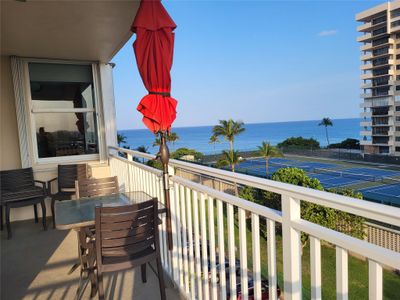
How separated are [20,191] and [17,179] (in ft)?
0.80

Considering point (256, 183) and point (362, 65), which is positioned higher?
point (362, 65)

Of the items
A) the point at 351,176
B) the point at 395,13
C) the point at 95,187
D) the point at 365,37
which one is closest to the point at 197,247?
the point at 95,187

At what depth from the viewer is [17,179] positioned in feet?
13.9

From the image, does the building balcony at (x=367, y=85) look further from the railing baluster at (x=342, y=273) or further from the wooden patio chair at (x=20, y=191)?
the railing baluster at (x=342, y=273)

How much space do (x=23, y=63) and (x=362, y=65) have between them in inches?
2897

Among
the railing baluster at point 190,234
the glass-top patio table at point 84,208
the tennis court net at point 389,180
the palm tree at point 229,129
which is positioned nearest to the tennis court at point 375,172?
the tennis court net at point 389,180

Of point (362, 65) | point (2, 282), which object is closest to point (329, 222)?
point (2, 282)

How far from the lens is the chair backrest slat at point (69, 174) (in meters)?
4.38

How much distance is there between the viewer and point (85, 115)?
505cm

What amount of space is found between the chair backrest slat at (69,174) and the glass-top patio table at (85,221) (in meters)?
1.87

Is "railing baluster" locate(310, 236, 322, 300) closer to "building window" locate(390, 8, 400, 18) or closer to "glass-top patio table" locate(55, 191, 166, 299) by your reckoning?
"glass-top patio table" locate(55, 191, 166, 299)

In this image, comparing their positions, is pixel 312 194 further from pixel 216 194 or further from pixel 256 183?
pixel 216 194

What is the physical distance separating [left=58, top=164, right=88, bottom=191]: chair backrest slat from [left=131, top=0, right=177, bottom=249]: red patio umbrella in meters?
2.89

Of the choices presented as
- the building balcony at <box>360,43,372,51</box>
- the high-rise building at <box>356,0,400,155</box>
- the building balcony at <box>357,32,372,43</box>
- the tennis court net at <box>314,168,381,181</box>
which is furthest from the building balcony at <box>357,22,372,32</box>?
the tennis court net at <box>314,168,381,181</box>
